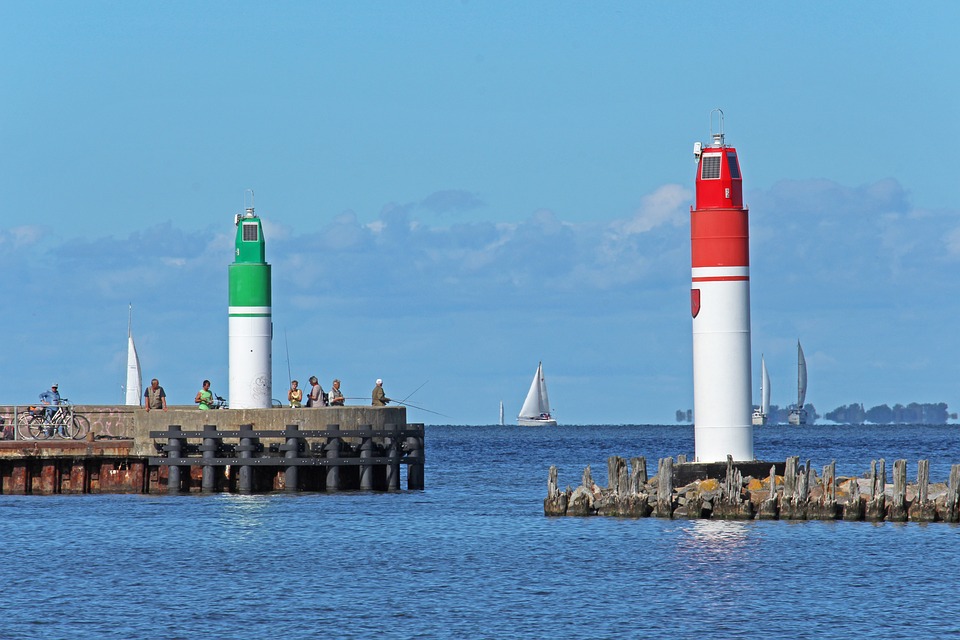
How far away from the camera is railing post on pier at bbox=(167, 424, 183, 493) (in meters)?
42.4

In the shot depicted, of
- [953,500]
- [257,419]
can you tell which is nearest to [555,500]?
[257,419]

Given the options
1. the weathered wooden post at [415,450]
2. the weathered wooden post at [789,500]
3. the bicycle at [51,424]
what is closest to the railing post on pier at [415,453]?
the weathered wooden post at [415,450]

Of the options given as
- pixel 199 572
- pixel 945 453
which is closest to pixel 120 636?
pixel 199 572

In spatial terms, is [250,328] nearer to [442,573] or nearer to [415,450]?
[415,450]

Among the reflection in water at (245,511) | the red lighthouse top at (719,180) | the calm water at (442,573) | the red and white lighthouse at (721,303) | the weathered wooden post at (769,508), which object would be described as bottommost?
the calm water at (442,573)

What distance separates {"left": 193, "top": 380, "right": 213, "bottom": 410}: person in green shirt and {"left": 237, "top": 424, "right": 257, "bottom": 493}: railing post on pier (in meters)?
2.59

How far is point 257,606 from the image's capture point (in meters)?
26.8

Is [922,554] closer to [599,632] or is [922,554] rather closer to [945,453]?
[599,632]

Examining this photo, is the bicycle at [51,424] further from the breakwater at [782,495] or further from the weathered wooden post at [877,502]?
the weathered wooden post at [877,502]

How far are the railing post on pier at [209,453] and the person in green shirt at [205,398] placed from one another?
2126 millimetres

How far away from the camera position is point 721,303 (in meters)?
34.3

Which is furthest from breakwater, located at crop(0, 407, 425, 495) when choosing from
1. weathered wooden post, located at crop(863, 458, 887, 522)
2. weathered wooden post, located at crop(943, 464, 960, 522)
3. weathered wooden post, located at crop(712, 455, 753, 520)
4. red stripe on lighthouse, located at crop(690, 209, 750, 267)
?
weathered wooden post, located at crop(943, 464, 960, 522)

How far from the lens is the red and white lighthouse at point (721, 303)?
34.2 m

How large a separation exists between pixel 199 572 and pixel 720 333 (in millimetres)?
12093
